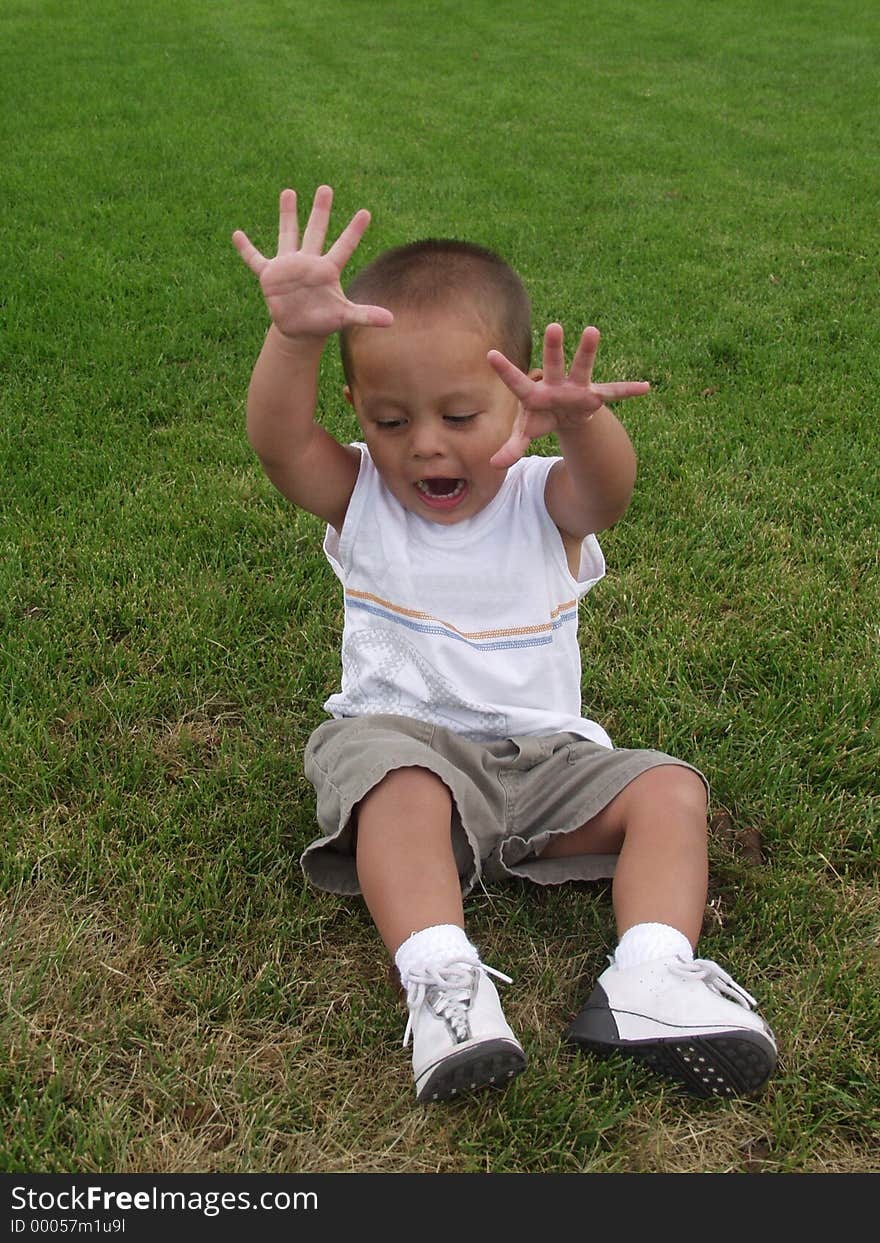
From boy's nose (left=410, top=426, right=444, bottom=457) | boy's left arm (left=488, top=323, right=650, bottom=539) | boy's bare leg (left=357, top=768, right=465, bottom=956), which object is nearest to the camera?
boy's left arm (left=488, top=323, right=650, bottom=539)

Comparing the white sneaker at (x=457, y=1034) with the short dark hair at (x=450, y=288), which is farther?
the short dark hair at (x=450, y=288)

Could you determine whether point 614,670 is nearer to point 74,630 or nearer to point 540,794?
→ point 540,794

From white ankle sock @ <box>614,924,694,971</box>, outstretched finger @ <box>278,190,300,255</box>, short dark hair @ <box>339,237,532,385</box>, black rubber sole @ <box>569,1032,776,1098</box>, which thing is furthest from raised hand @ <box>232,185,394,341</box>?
black rubber sole @ <box>569,1032,776,1098</box>

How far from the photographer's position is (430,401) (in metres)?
2.04

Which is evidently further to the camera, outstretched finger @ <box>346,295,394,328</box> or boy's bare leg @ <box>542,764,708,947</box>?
boy's bare leg @ <box>542,764,708,947</box>

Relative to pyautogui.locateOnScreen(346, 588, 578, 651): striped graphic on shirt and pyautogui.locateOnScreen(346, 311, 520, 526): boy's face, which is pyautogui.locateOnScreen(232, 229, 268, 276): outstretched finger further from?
pyautogui.locateOnScreen(346, 588, 578, 651): striped graphic on shirt

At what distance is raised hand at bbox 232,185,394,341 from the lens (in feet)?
6.05

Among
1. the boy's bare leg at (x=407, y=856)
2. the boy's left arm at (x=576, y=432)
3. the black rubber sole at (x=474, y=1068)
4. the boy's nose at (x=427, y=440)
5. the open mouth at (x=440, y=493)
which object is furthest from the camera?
the open mouth at (x=440, y=493)

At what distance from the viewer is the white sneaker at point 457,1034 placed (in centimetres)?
173

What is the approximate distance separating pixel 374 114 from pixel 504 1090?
29.4 feet

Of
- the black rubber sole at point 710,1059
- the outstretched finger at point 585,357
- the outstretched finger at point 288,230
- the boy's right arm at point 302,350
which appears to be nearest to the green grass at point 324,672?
the black rubber sole at point 710,1059

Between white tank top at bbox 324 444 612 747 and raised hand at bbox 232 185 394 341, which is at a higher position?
raised hand at bbox 232 185 394 341

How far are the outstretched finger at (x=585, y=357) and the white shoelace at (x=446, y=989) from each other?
101 cm

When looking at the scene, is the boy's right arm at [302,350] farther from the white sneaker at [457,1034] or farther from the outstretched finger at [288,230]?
the white sneaker at [457,1034]
